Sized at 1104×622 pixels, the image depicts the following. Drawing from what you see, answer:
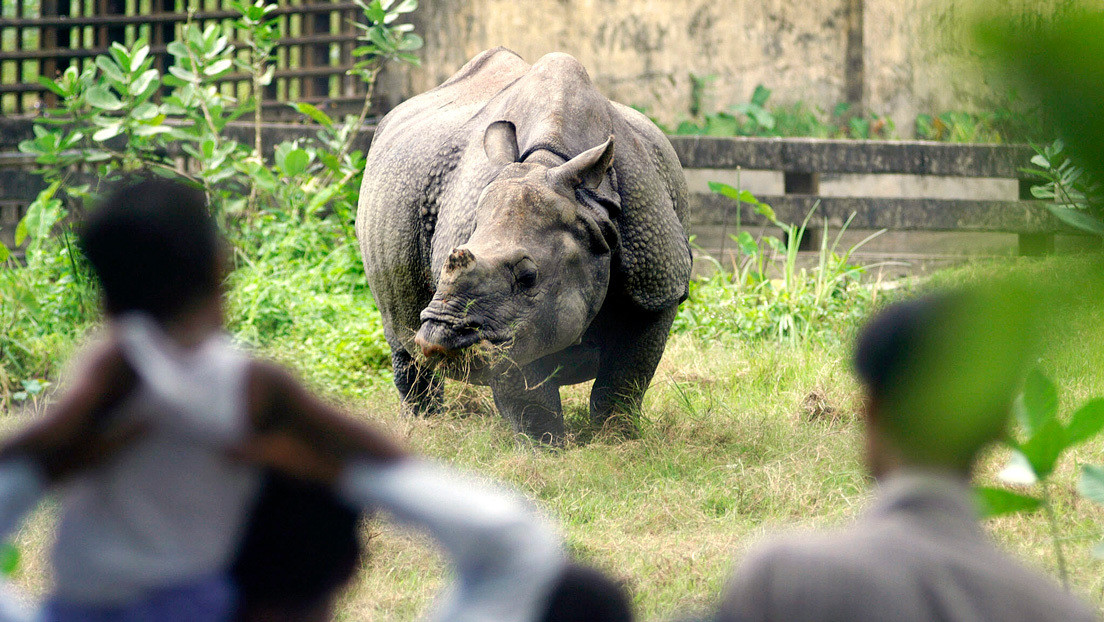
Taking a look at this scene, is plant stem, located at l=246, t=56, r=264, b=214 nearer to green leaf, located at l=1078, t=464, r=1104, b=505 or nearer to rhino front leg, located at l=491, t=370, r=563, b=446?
rhino front leg, located at l=491, t=370, r=563, b=446

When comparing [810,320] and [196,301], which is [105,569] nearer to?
[196,301]

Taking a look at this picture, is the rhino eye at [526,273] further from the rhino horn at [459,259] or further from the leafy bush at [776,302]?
the leafy bush at [776,302]

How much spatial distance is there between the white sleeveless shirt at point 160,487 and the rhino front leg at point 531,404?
2871 millimetres

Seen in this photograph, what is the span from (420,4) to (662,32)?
2381 mm

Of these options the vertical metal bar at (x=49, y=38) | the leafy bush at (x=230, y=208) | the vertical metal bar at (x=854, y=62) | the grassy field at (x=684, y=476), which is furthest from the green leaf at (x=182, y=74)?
the vertical metal bar at (x=854, y=62)

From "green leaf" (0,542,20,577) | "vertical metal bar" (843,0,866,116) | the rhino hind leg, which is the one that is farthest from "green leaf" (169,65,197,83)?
"green leaf" (0,542,20,577)

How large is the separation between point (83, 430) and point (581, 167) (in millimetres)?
2890

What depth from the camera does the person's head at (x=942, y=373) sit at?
874 mm

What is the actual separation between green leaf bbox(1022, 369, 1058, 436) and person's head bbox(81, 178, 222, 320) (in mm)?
1193

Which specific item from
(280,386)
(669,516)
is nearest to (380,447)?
(280,386)

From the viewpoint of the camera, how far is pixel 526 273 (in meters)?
3.75

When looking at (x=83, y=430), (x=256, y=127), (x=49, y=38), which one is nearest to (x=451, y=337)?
(x=83, y=430)

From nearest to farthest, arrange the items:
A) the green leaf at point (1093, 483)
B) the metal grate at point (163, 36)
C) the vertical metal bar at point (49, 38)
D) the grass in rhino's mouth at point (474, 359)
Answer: the green leaf at point (1093, 483)
the grass in rhino's mouth at point (474, 359)
the metal grate at point (163, 36)
the vertical metal bar at point (49, 38)

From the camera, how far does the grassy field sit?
313cm
